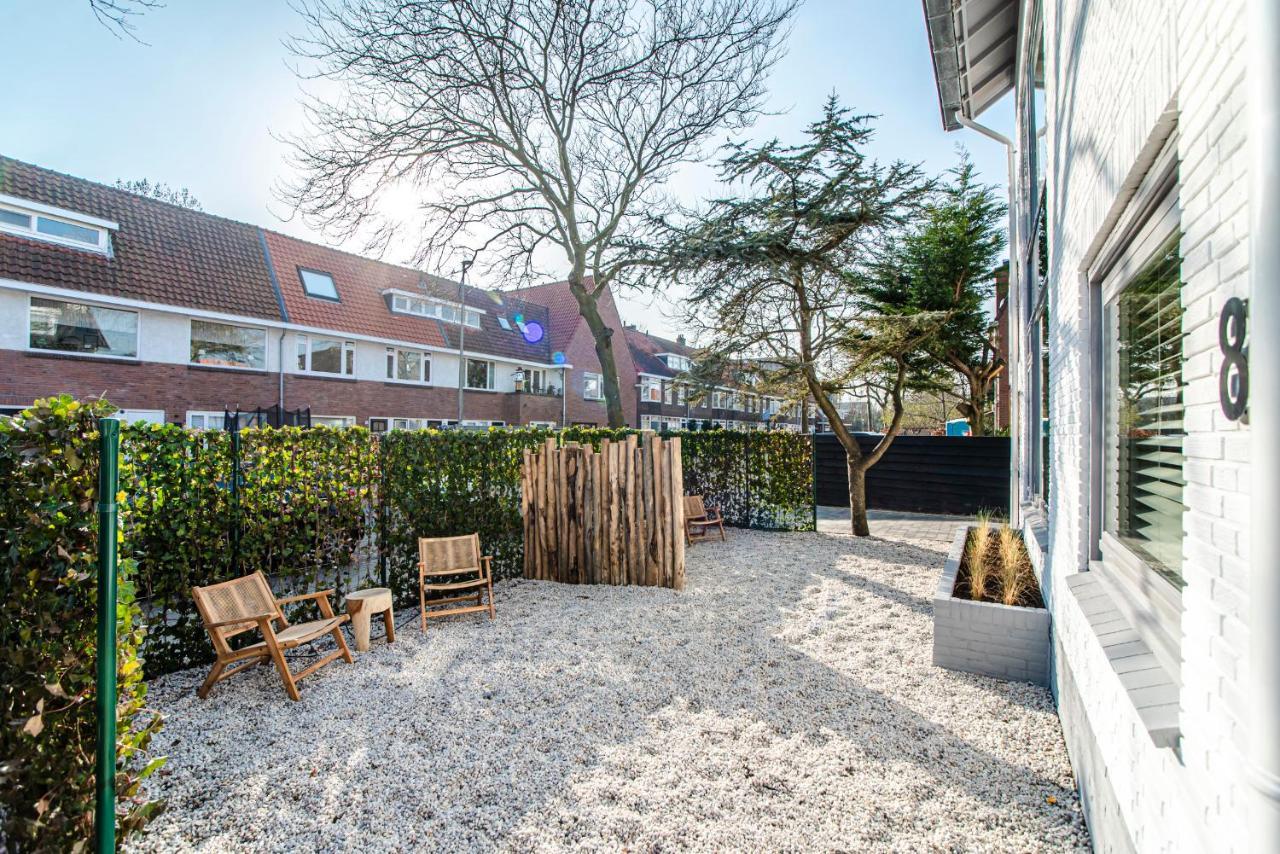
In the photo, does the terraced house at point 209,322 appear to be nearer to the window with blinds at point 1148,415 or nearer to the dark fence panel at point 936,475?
the dark fence panel at point 936,475

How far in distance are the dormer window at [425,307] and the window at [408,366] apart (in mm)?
1757

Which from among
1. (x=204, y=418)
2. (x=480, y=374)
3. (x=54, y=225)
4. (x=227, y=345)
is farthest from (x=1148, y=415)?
(x=480, y=374)

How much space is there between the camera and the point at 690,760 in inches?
129

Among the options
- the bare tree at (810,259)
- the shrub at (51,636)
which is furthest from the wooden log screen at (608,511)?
Result: the shrub at (51,636)

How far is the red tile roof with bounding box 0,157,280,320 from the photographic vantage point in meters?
13.8

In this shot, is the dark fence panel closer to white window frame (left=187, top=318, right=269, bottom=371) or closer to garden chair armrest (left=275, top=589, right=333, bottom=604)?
garden chair armrest (left=275, top=589, right=333, bottom=604)

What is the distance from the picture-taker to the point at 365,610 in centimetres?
502

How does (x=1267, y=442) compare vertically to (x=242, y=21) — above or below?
below

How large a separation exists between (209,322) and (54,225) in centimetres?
367

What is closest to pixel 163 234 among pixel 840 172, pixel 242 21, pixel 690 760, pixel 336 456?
pixel 242 21

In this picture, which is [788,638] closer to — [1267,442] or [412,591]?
[412,591]

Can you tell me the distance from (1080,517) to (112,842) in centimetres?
445

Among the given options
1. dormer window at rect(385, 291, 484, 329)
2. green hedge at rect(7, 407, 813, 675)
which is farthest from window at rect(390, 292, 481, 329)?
green hedge at rect(7, 407, 813, 675)

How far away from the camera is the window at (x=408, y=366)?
856 inches
